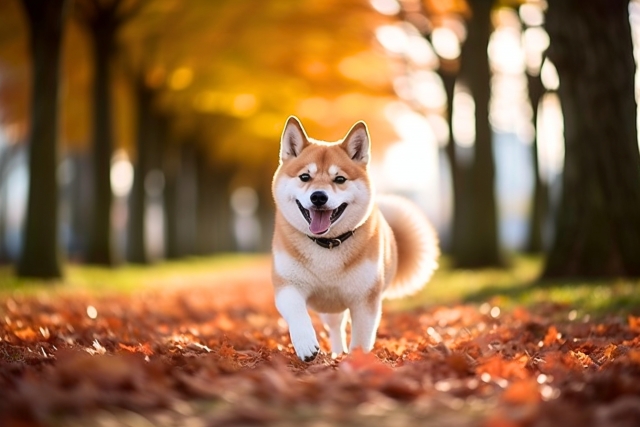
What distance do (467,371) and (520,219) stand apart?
201 feet

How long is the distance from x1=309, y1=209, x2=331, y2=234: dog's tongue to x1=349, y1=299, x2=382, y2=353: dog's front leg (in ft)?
1.99

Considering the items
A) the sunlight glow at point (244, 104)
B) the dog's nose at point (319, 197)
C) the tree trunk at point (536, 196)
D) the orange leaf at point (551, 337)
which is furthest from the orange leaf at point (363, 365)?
the sunlight glow at point (244, 104)

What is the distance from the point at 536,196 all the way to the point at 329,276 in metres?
18.4

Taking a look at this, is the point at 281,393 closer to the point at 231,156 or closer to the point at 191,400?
the point at 191,400

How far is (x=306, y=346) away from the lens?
15.8 ft

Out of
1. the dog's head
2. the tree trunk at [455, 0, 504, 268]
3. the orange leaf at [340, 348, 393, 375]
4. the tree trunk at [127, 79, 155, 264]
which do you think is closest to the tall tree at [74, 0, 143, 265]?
the tree trunk at [127, 79, 155, 264]

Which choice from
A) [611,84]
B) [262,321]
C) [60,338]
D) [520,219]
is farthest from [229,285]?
[520,219]

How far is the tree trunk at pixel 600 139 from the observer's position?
10359 millimetres

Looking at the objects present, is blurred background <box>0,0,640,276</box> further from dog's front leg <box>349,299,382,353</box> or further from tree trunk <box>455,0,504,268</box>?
dog's front leg <box>349,299,382,353</box>

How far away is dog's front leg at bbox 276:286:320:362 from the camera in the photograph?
189 inches

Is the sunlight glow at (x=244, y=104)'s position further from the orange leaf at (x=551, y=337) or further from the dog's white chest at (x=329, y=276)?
the dog's white chest at (x=329, y=276)

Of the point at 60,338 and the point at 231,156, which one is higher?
the point at 231,156

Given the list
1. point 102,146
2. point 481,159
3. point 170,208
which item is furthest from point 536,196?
point 170,208

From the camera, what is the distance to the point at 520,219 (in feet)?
208
